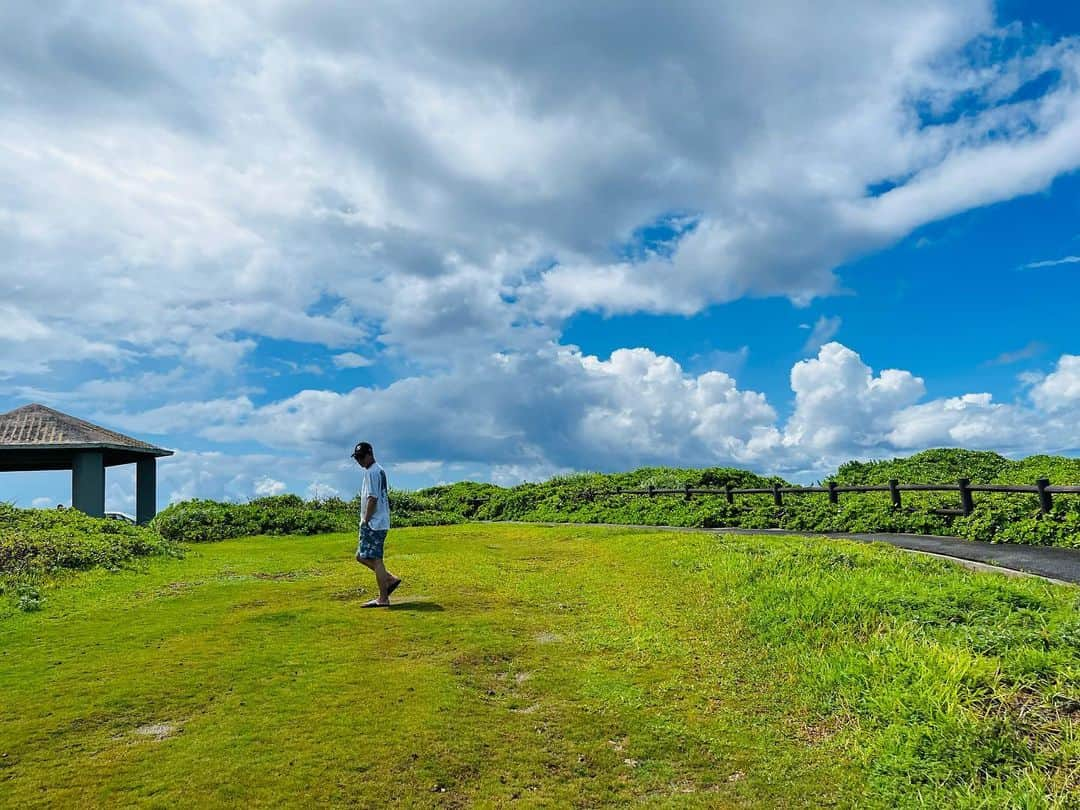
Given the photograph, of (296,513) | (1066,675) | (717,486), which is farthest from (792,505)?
(1066,675)

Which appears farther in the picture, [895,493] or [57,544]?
[895,493]

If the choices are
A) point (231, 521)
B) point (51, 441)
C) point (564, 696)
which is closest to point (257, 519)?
point (231, 521)

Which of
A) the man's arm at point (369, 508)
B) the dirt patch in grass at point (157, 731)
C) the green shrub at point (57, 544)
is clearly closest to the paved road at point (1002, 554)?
the man's arm at point (369, 508)

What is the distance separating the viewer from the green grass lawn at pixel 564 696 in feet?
18.2

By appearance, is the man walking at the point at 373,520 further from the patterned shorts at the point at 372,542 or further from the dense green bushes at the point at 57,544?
the dense green bushes at the point at 57,544

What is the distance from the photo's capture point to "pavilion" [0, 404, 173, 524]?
23578mm

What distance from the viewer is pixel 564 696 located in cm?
728

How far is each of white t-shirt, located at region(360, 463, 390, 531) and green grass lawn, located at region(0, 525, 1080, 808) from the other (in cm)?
122

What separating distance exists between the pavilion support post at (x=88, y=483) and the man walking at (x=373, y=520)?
54.5 ft


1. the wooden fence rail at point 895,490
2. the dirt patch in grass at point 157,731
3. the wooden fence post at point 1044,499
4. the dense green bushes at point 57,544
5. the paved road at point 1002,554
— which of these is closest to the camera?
the dirt patch in grass at point 157,731

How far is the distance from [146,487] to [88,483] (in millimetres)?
3916

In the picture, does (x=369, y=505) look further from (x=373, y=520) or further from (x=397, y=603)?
(x=397, y=603)

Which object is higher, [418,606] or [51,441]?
[51,441]

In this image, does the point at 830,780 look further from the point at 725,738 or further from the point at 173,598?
the point at 173,598
